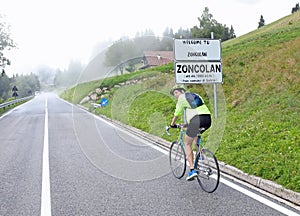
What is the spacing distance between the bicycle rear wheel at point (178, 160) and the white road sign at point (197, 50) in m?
4.73

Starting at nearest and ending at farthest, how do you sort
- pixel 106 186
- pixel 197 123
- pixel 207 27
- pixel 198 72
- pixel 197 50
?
pixel 197 123 → pixel 106 186 → pixel 197 50 → pixel 198 72 → pixel 207 27

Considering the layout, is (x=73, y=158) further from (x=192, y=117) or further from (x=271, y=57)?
(x=271, y=57)

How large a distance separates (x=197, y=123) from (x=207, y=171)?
2.94 ft

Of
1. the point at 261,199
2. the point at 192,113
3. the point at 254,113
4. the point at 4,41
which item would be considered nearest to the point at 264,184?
the point at 261,199

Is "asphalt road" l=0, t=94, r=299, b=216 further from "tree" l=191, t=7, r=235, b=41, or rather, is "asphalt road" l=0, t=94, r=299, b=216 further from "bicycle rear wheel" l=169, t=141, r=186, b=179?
"tree" l=191, t=7, r=235, b=41

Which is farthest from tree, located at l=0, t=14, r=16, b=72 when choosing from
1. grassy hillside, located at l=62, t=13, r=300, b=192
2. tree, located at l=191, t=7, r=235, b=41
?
tree, located at l=191, t=7, r=235, b=41

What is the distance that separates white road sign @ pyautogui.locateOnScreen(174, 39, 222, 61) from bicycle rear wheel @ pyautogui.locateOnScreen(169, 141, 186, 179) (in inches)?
186

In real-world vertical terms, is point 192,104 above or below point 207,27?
below

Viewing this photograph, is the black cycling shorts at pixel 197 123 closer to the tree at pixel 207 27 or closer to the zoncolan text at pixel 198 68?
the zoncolan text at pixel 198 68

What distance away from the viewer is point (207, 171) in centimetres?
569

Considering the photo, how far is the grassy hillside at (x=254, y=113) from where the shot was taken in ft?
21.7

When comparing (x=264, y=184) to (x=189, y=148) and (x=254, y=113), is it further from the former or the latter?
(x=254, y=113)

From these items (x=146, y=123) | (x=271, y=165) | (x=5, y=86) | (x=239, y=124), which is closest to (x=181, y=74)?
(x=239, y=124)

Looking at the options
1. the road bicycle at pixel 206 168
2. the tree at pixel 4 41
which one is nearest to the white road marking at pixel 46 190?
the road bicycle at pixel 206 168
